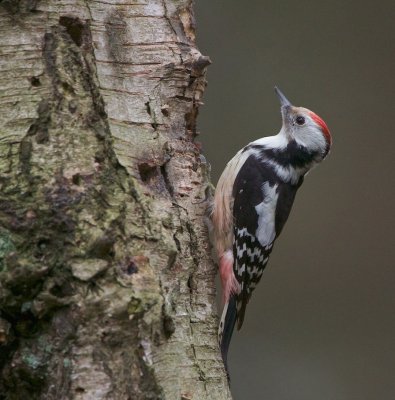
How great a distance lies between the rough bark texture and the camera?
7.70 feet

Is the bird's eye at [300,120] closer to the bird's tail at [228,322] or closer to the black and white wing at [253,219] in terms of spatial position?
the black and white wing at [253,219]

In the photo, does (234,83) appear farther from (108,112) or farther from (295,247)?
(108,112)

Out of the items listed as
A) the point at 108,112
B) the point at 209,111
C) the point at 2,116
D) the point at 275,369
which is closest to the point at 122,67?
the point at 108,112

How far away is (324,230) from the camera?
5.69 metres

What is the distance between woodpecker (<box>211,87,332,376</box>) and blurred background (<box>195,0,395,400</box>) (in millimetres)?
1255

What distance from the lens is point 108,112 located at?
2.83 m

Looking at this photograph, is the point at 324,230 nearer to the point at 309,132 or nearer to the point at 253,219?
the point at 309,132

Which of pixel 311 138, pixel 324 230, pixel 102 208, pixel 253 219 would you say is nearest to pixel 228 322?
pixel 253 219

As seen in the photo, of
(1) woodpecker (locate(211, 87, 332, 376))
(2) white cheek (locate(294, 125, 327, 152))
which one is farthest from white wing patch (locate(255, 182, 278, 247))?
(2) white cheek (locate(294, 125, 327, 152))

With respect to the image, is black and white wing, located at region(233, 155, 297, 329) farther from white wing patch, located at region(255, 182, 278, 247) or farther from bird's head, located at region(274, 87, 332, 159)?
bird's head, located at region(274, 87, 332, 159)

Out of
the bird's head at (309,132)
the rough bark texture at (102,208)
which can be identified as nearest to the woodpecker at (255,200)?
the bird's head at (309,132)

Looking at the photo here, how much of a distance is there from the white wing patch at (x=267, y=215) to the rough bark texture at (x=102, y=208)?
0.97 metres

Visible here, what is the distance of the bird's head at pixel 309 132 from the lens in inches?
177

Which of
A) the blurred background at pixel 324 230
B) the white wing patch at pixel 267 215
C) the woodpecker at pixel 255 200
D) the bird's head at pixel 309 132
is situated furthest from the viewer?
the blurred background at pixel 324 230
